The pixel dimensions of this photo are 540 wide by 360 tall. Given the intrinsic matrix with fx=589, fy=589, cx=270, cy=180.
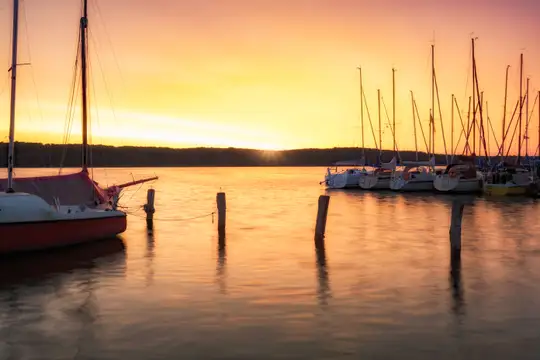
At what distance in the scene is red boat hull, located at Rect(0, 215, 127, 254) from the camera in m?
20.9

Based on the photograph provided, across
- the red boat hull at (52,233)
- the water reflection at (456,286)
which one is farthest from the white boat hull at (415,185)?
the red boat hull at (52,233)

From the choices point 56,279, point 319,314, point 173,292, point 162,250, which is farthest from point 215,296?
point 162,250

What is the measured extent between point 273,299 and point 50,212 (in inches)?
431

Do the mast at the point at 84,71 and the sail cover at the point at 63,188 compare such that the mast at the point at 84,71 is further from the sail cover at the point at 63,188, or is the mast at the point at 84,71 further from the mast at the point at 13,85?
the mast at the point at 13,85

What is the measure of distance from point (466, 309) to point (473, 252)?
1069 centimetres

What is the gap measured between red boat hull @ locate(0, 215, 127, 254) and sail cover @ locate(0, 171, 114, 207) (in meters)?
2.19

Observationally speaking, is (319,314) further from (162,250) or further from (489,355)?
(162,250)

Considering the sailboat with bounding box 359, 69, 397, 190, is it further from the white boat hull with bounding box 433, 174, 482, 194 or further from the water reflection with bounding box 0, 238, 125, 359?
the water reflection with bounding box 0, 238, 125, 359

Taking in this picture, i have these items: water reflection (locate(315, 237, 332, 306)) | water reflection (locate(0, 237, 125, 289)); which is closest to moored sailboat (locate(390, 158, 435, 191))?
water reflection (locate(315, 237, 332, 306))

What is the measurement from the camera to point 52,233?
72.9 feet

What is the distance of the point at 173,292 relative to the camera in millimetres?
15867

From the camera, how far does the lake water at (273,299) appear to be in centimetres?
1099

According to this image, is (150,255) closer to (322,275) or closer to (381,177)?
(322,275)

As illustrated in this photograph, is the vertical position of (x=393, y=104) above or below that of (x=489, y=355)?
above
